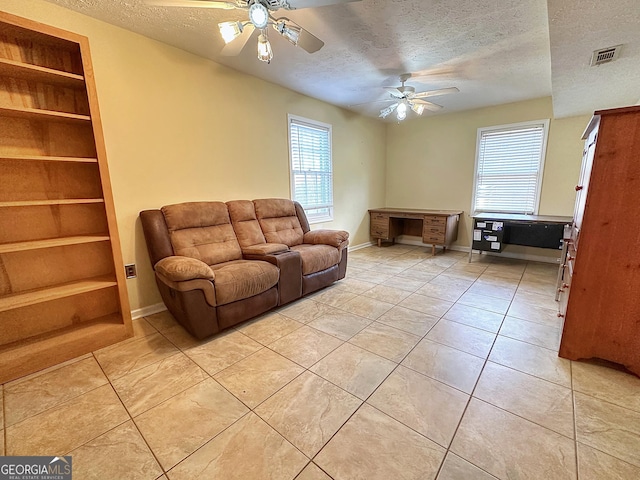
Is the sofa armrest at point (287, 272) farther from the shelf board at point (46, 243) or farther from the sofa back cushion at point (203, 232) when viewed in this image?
the shelf board at point (46, 243)

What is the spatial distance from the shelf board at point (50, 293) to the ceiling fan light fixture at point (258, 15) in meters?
2.14

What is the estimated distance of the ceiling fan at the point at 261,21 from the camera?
1544 mm

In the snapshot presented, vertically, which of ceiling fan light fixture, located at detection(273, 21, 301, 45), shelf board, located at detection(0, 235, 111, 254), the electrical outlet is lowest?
the electrical outlet

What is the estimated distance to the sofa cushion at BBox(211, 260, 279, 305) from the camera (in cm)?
211

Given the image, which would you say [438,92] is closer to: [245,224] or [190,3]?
[190,3]

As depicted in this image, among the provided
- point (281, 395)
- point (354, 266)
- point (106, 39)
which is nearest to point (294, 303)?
point (281, 395)

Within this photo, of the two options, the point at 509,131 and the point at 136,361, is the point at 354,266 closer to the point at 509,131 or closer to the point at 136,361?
the point at 136,361

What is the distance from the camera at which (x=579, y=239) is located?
1.72 metres

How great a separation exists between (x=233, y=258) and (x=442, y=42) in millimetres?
2833

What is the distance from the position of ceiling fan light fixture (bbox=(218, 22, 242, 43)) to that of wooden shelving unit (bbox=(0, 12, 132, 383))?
0.98 m

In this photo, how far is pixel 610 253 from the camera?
1.64 m

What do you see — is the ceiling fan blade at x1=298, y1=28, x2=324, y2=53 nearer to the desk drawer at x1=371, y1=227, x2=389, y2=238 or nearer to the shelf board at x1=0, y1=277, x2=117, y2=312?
the shelf board at x1=0, y1=277, x2=117, y2=312

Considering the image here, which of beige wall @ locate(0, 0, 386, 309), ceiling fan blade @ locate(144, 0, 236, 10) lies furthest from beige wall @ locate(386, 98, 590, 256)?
ceiling fan blade @ locate(144, 0, 236, 10)

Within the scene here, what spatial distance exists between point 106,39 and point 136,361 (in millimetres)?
2548
